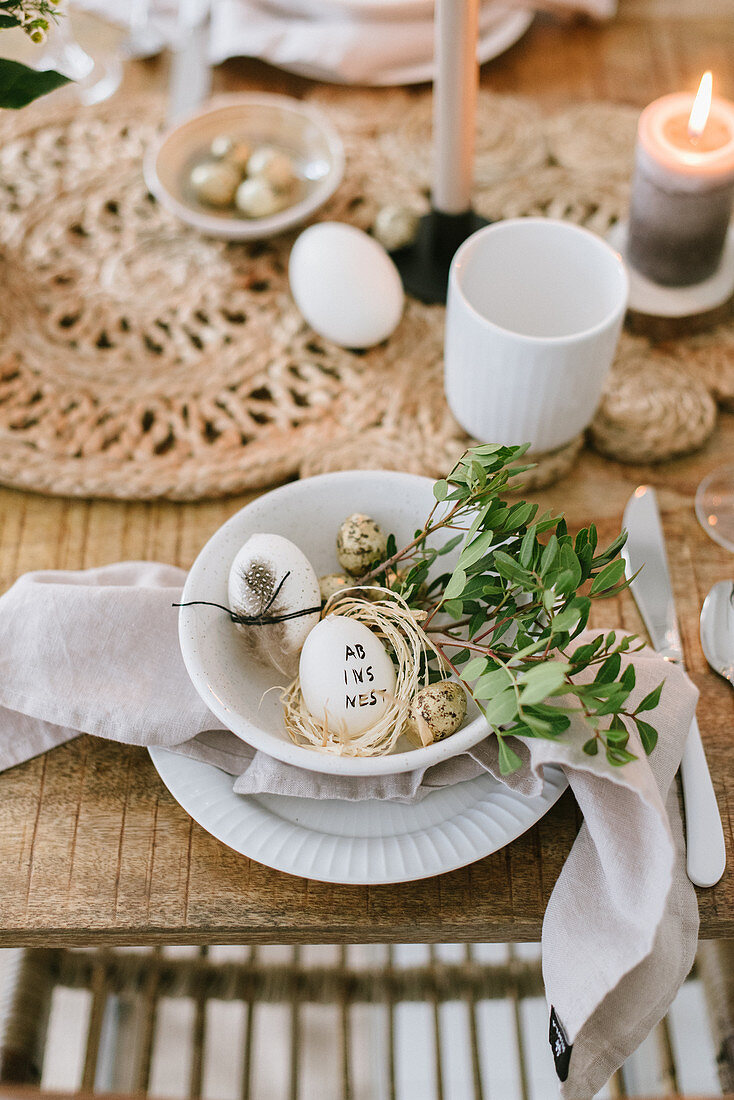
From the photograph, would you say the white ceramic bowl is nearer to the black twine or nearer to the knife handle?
the black twine

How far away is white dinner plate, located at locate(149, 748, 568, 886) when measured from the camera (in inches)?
17.3

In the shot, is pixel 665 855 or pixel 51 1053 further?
pixel 51 1053

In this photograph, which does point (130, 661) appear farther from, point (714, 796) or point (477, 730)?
point (714, 796)

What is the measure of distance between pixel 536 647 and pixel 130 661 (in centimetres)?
23

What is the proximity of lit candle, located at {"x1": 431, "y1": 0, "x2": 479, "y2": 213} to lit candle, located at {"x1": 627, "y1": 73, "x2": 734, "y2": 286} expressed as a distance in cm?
12

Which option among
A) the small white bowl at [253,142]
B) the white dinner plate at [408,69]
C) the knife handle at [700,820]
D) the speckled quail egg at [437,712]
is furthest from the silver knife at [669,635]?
the white dinner plate at [408,69]

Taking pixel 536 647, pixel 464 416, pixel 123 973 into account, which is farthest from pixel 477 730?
pixel 123 973

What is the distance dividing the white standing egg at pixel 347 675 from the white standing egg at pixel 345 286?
28 centimetres

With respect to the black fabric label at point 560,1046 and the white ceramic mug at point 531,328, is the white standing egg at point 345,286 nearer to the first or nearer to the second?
the white ceramic mug at point 531,328

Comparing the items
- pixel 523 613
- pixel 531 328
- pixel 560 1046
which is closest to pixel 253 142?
pixel 531 328

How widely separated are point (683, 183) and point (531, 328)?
136mm

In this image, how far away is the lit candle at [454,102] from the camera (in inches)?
23.5

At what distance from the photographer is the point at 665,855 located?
401 mm

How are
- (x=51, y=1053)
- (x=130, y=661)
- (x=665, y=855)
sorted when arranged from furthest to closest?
1. (x=51, y=1053)
2. (x=130, y=661)
3. (x=665, y=855)
